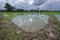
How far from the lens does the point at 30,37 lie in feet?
5.22

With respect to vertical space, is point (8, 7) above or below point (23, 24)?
above

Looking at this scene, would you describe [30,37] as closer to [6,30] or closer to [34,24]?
[34,24]

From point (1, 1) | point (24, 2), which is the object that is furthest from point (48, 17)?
point (1, 1)

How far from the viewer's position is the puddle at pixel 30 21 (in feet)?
5.26

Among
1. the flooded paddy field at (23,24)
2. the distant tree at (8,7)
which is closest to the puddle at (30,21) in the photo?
the flooded paddy field at (23,24)

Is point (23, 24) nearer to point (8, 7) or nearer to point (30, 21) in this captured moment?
point (30, 21)

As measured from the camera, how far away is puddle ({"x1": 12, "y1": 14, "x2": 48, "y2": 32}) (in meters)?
1.60

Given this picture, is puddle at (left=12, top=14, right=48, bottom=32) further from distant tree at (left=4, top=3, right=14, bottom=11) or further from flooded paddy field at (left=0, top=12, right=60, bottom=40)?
distant tree at (left=4, top=3, right=14, bottom=11)

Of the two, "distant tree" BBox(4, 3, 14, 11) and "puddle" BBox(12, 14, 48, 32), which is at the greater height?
"distant tree" BBox(4, 3, 14, 11)

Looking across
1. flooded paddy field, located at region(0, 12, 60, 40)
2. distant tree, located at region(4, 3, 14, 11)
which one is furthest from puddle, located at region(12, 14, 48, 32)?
distant tree, located at region(4, 3, 14, 11)

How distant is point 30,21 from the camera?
1616 mm

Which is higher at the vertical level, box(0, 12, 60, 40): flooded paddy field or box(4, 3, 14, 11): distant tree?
box(4, 3, 14, 11): distant tree

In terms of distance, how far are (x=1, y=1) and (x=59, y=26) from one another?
941 millimetres

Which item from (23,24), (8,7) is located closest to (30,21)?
(23,24)
